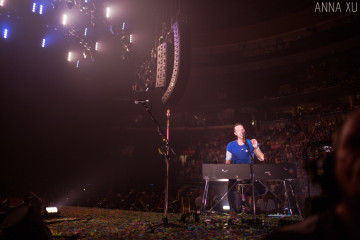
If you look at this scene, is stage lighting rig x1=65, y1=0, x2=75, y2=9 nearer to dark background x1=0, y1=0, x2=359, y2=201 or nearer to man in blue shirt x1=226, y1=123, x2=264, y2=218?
dark background x1=0, y1=0, x2=359, y2=201

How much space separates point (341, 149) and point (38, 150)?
652 inches

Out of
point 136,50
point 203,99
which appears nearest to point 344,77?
point 203,99

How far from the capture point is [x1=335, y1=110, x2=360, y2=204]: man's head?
0.87 meters

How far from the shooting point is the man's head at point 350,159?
0.87m

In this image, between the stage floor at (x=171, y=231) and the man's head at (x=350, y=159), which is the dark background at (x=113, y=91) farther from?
the man's head at (x=350, y=159)

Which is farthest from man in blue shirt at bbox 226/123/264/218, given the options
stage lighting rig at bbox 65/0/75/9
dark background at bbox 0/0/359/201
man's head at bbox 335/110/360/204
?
stage lighting rig at bbox 65/0/75/9

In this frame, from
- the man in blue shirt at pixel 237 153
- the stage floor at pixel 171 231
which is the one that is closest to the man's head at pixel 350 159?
the stage floor at pixel 171 231

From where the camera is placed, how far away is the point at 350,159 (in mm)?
897

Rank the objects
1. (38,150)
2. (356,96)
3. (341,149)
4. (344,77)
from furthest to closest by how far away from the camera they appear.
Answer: (356,96) < (344,77) < (38,150) < (341,149)

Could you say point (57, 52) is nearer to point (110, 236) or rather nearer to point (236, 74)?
point (110, 236)

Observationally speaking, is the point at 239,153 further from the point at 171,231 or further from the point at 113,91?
the point at 113,91

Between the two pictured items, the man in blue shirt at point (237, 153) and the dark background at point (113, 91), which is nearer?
the man in blue shirt at point (237, 153)

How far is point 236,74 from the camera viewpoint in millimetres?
21406

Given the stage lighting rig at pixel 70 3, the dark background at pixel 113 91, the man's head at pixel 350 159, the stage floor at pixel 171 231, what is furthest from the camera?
the dark background at pixel 113 91
